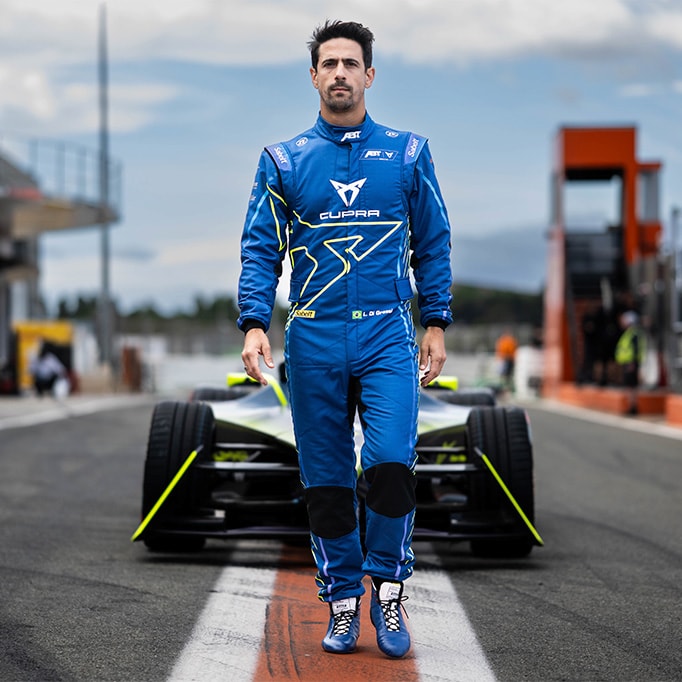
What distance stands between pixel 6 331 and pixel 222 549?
142 feet

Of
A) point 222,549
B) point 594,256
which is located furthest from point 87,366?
point 222,549

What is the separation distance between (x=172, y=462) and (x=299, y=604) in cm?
129

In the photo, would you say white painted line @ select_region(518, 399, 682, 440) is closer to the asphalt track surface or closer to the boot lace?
the asphalt track surface

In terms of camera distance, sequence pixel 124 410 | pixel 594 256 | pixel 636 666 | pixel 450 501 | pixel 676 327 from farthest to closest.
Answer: pixel 594 256 < pixel 124 410 < pixel 676 327 < pixel 450 501 < pixel 636 666

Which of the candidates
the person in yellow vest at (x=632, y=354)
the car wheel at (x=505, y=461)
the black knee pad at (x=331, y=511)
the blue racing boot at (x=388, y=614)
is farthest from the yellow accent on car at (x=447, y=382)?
the person in yellow vest at (x=632, y=354)

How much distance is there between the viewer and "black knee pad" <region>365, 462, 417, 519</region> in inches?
169

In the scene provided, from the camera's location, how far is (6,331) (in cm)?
4856

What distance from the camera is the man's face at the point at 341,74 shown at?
14.5 feet

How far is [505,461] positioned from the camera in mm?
6141

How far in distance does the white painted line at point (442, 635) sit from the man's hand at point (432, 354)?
856 millimetres

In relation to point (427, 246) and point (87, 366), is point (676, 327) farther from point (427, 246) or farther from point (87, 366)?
point (87, 366)

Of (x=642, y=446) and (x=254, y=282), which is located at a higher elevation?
(x=254, y=282)

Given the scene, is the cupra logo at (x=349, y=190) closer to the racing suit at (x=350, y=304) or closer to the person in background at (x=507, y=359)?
the racing suit at (x=350, y=304)

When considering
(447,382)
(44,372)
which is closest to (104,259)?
(44,372)
